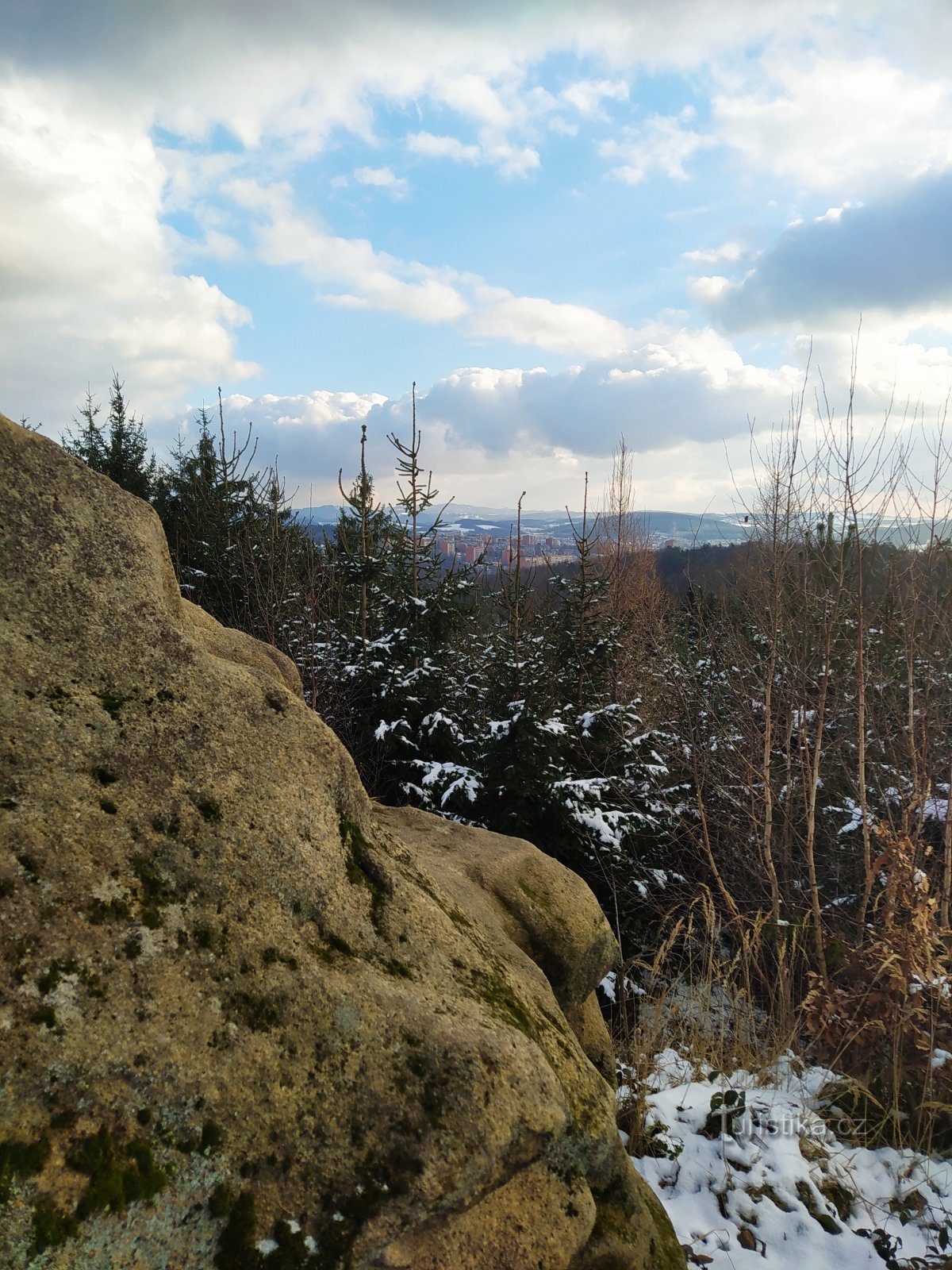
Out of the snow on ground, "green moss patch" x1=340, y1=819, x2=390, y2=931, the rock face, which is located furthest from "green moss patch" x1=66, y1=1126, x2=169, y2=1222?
the snow on ground

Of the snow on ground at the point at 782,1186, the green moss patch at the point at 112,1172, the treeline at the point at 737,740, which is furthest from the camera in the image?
the treeline at the point at 737,740

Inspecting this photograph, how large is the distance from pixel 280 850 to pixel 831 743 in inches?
305

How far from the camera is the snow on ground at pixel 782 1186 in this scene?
3.07 meters

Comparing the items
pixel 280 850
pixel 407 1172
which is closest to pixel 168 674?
pixel 280 850

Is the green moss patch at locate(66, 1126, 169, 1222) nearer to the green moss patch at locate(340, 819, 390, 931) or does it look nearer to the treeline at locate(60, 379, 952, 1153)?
the green moss patch at locate(340, 819, 390, 931)

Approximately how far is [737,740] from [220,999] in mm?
9258

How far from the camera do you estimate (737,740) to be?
9.91 metres

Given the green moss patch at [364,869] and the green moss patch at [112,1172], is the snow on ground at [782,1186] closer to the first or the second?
the green moss patch at [364,869]

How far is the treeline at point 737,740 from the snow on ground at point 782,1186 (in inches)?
21.2

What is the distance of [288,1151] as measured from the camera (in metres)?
1.68

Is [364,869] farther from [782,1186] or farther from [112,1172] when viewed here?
[782,1186]

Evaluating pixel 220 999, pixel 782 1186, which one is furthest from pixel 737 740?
pixel 220 999

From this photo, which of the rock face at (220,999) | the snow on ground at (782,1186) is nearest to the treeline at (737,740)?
the snow on ground at (782,1186)

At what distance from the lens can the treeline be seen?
5254 millimetres
